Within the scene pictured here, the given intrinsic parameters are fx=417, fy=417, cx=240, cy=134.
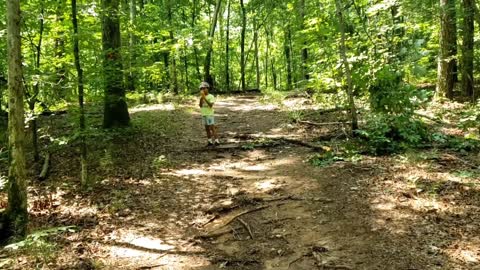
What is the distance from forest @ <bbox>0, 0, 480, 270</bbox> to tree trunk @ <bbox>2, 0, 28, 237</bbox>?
0.02 m

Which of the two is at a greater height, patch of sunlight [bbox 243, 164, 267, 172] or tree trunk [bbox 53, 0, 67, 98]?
tree trunk [bbox 53, 0, 67, 98]

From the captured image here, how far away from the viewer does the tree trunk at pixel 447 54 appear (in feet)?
47.5

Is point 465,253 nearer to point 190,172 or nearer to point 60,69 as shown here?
point 190,172

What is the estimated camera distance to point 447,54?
48.3 feet

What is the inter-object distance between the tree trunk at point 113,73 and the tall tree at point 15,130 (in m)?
3.33

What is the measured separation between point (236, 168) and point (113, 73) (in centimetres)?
391

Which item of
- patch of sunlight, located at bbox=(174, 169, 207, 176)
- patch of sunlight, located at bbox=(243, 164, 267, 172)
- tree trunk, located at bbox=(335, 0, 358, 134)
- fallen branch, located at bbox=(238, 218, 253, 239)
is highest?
tree trunk, located at bbox=(335, 0, 358, 134)

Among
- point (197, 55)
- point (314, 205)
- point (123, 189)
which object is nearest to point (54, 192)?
point (123, 189)

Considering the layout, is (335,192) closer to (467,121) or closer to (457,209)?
(457,209)

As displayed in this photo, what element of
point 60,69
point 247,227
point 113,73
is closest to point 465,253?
point 247,227

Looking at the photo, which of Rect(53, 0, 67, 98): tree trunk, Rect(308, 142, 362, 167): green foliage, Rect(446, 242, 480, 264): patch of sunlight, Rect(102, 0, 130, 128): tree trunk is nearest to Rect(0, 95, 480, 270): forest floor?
Rect(446, 242, 480, 264): patch of sunlight

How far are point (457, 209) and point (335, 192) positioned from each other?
2024mm

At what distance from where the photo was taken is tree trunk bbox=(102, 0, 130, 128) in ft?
34.3

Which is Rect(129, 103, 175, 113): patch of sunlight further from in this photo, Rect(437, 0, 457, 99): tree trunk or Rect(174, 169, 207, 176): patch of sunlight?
Rect(437, 0, 457, 99): tree trunk
